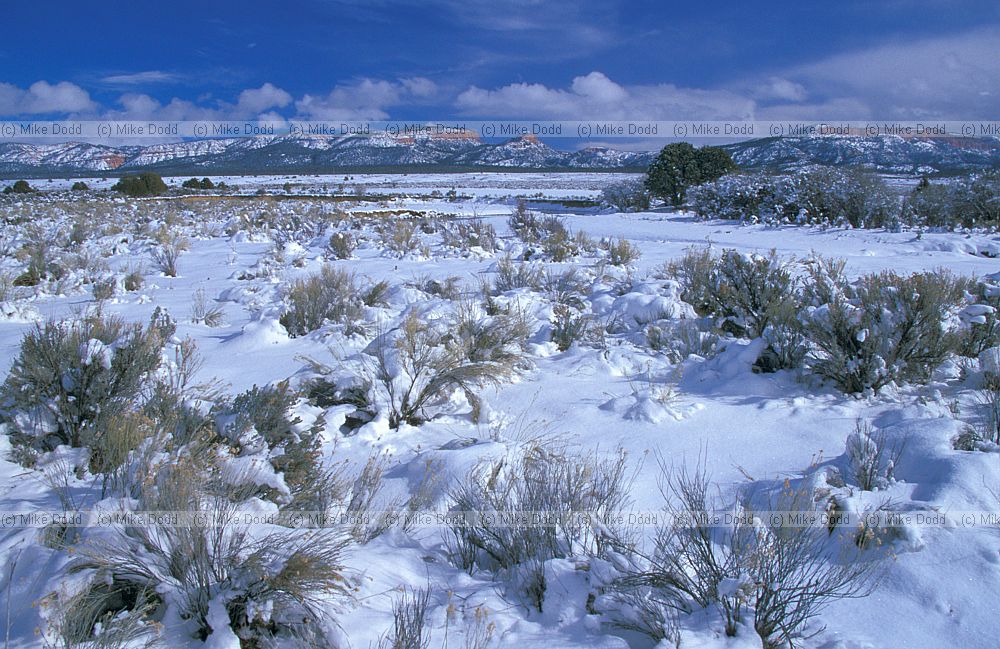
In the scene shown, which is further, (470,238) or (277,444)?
(470,238)

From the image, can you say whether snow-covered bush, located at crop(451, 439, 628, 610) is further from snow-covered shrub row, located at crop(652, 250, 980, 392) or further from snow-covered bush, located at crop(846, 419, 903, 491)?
snow-covered shrub row, located at crop(652, 250, 980, 392)

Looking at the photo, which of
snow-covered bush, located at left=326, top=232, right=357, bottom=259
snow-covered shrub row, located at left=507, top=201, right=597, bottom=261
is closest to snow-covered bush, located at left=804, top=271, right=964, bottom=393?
snow-covered shrub row, located at left=507, top=201, right=597, bottom=261

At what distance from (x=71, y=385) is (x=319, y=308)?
3700 millimetres

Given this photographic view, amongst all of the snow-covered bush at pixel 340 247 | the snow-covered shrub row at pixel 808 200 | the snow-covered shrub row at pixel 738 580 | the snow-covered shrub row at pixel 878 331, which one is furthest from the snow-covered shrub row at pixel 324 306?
the snow-covered shrub row at pixel 808 200

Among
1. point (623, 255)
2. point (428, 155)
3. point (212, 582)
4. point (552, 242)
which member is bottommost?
point (212, 582)

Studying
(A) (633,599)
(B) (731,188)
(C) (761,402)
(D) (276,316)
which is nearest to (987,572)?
(A) (633,599)

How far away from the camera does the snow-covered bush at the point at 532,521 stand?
2.74 m

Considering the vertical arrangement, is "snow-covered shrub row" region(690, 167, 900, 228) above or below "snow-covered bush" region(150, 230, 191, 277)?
above

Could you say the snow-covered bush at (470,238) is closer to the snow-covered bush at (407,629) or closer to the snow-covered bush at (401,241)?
the snow-covered bush at (401,241)

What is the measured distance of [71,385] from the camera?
3.90 m

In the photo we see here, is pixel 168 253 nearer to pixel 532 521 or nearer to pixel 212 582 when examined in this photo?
pixel 212 582

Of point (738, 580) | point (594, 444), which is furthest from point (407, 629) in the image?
point (594, 444)

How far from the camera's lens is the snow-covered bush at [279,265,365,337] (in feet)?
23.9

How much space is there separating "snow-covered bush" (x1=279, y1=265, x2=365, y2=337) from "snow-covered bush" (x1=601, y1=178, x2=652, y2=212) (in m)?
20.8
